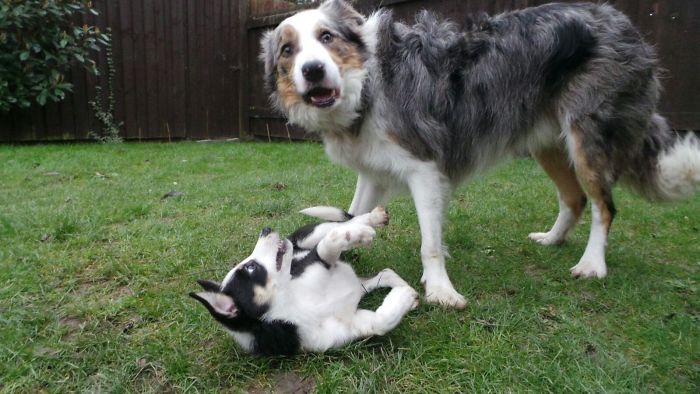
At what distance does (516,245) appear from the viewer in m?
3.52

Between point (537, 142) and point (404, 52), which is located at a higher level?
point (404, 52)

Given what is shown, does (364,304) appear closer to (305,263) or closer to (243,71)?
(305,263)

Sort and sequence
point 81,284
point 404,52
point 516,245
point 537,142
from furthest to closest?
point 516,245, point 537,142, point 404,52, point 81,284

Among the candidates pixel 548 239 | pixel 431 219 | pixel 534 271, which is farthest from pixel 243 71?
pixel 534 271

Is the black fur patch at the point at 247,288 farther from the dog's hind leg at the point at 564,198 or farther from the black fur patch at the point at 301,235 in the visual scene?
the dog's hind leg at the point at 564,198

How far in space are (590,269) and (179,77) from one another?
29.8 ft

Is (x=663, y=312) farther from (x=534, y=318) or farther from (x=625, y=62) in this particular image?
(x=625, y=62)

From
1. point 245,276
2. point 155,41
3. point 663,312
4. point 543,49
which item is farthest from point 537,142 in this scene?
point 155,41

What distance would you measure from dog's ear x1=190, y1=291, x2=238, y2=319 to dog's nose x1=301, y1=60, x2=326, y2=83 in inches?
51.7

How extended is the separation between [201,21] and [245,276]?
30.3 ft

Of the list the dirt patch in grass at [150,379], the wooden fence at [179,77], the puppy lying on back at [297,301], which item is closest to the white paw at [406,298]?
the puppy lying on back at [297,301]

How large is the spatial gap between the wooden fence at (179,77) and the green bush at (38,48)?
0.58 metres

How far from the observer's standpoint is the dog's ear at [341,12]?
2.98 metres

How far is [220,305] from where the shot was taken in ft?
6.46
